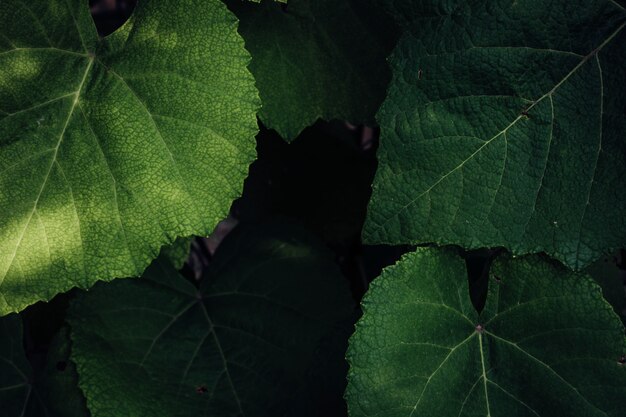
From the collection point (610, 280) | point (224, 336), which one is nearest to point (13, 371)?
point (224, 336)

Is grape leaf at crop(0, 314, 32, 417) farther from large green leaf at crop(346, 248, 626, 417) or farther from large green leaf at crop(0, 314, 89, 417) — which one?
large green leaf at crop(346, 248, 626, 417)

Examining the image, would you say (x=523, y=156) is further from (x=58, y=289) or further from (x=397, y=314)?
(x=58, y=289)

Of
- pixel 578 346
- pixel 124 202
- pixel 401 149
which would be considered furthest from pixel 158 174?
pixel 578 346

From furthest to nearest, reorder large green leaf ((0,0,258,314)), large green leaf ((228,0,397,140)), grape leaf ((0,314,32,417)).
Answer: grape leaf ((0,314,32,417)), large green leaf ((228,0,397,140)), large green leaf ((0,0,258,314))

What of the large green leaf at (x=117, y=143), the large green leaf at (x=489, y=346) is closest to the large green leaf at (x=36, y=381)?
the large green leaf at (x=117, y=143)

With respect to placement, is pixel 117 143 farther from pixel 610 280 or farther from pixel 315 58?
pixel 610 280

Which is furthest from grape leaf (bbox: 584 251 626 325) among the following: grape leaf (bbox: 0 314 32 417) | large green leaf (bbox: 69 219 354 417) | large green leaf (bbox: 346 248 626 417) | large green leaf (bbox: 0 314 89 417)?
grape leaf (bbox: 0 314 32 417)
